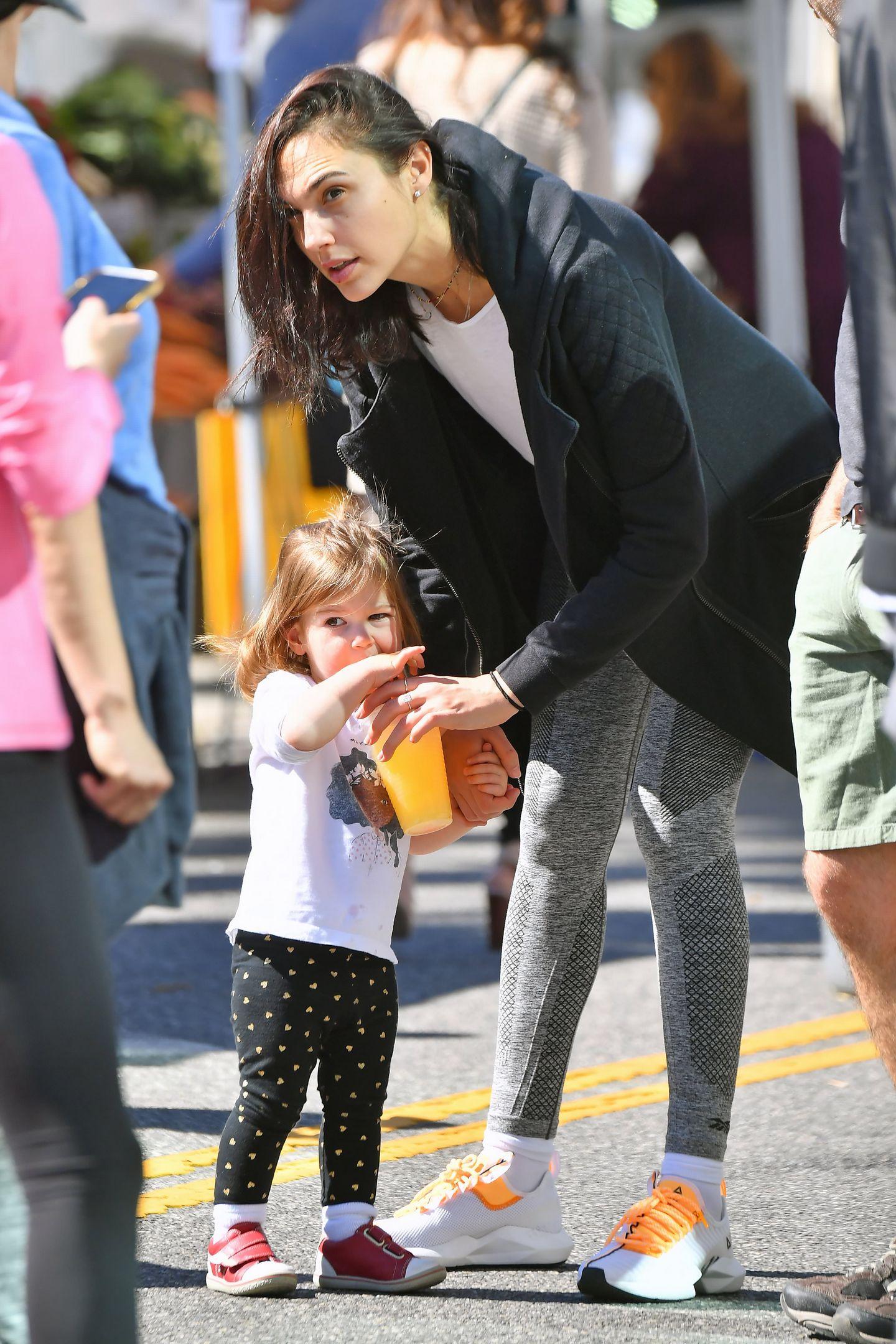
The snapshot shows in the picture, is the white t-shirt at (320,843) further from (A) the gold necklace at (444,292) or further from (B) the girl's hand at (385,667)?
(A) the gold necklace at (444,292)

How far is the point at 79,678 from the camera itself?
174 centimetres

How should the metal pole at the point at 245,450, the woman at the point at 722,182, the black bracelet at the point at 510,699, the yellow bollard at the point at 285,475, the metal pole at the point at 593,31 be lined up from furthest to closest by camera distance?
the metal pole at the point at 593,31, the metal pole at the point at 245,450, the yellow bollard at the point at 285,475, the woman at the point at 722,182, the black bracelet at the point at 510,699

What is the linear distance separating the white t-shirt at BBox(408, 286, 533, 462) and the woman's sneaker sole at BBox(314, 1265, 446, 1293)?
1.17 meters

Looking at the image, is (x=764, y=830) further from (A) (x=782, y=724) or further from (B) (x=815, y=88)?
(B) (x=815, y=88)

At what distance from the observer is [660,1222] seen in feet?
8.50

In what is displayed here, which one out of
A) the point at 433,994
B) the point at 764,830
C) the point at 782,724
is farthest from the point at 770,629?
the point at 764,830

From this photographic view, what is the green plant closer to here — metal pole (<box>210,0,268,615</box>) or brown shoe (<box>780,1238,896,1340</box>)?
metal pole (<box>210,0,268,615</box>)

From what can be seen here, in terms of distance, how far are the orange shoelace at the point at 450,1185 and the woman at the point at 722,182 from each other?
4741mm

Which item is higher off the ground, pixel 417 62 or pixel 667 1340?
pixel 417 62

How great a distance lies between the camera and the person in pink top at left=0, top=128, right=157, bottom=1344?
1.66 meters

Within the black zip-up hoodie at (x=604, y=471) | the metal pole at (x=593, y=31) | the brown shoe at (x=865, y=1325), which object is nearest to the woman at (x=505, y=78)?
the black zip-up hoodie at (x=604, y=471)

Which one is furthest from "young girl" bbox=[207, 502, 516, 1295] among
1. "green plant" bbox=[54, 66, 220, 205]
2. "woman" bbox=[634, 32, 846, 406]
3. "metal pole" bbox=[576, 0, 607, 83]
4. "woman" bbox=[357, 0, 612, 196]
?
"metal pole" bbox=[576, 0, 607, 83]

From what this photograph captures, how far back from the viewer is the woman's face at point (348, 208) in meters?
2.44

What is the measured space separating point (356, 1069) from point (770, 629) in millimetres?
859
